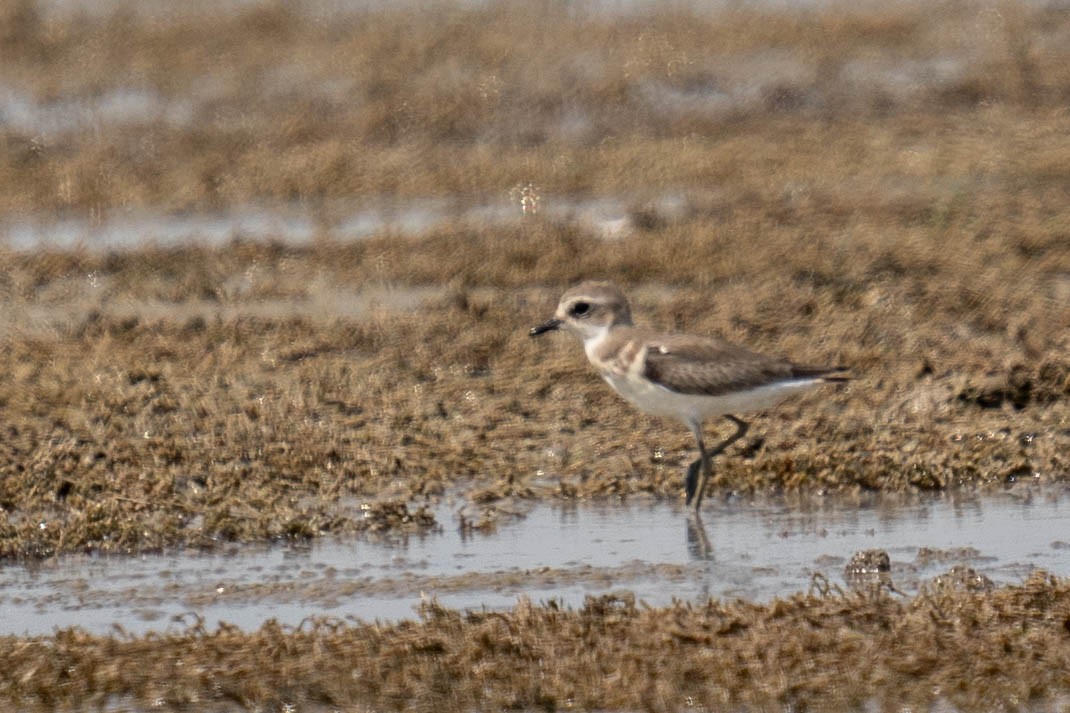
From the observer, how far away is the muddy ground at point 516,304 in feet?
27.0

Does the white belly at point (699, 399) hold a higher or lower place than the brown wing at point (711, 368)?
lower

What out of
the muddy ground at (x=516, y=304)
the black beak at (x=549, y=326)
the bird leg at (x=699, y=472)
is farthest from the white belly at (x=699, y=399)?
the black beak at (x=549, y=326)

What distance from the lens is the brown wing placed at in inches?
436

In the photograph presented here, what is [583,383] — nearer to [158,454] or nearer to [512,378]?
[512,378]

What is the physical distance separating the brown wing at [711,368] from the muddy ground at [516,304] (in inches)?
21.9

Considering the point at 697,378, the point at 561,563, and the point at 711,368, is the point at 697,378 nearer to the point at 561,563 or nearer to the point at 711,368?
the point at 711,368

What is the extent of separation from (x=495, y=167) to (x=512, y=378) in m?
8.20

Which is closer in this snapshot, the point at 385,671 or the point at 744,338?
the point at 385,671

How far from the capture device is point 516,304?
1585 centimetres

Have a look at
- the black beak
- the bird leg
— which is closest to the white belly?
the bird leg

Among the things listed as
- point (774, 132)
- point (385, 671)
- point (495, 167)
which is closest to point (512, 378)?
point (385, 671)

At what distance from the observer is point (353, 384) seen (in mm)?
13680

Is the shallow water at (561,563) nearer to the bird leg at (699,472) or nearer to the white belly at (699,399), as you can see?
the bird leg at (699,472)

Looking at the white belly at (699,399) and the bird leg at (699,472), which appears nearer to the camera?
the bird leg at (699,472)
